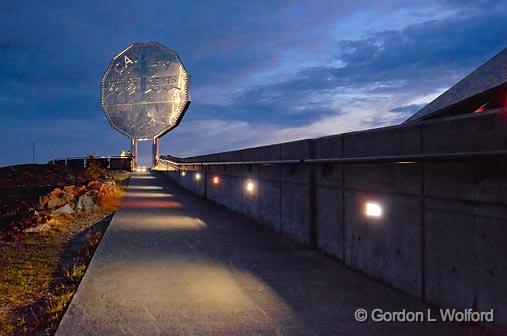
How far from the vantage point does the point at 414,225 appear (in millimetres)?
5148

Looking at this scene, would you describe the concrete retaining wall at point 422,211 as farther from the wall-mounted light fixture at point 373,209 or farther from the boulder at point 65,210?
the boulder at point 65,210

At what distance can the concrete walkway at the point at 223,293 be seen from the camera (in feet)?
14.1

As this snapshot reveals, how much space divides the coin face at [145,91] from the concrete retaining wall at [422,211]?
63.1 meters

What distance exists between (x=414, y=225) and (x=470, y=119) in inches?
54.3

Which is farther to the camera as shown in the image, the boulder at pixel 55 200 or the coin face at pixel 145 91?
the coin face at pixel 145 91

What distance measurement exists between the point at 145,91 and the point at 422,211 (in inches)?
2700

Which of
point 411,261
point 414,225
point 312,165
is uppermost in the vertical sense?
point 312,165

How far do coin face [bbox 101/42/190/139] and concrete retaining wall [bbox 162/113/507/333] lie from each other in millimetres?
63119

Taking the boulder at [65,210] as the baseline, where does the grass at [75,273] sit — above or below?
below

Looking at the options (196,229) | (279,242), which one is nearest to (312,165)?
(279,242)

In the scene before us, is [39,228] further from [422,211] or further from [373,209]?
[422,211]

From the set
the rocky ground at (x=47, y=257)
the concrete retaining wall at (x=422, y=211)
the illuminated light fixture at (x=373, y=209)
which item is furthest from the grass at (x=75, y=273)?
the illuminated light fixture at (x=373, y=209)

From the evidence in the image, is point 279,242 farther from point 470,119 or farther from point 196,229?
point 470,119

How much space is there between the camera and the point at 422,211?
5.02m
